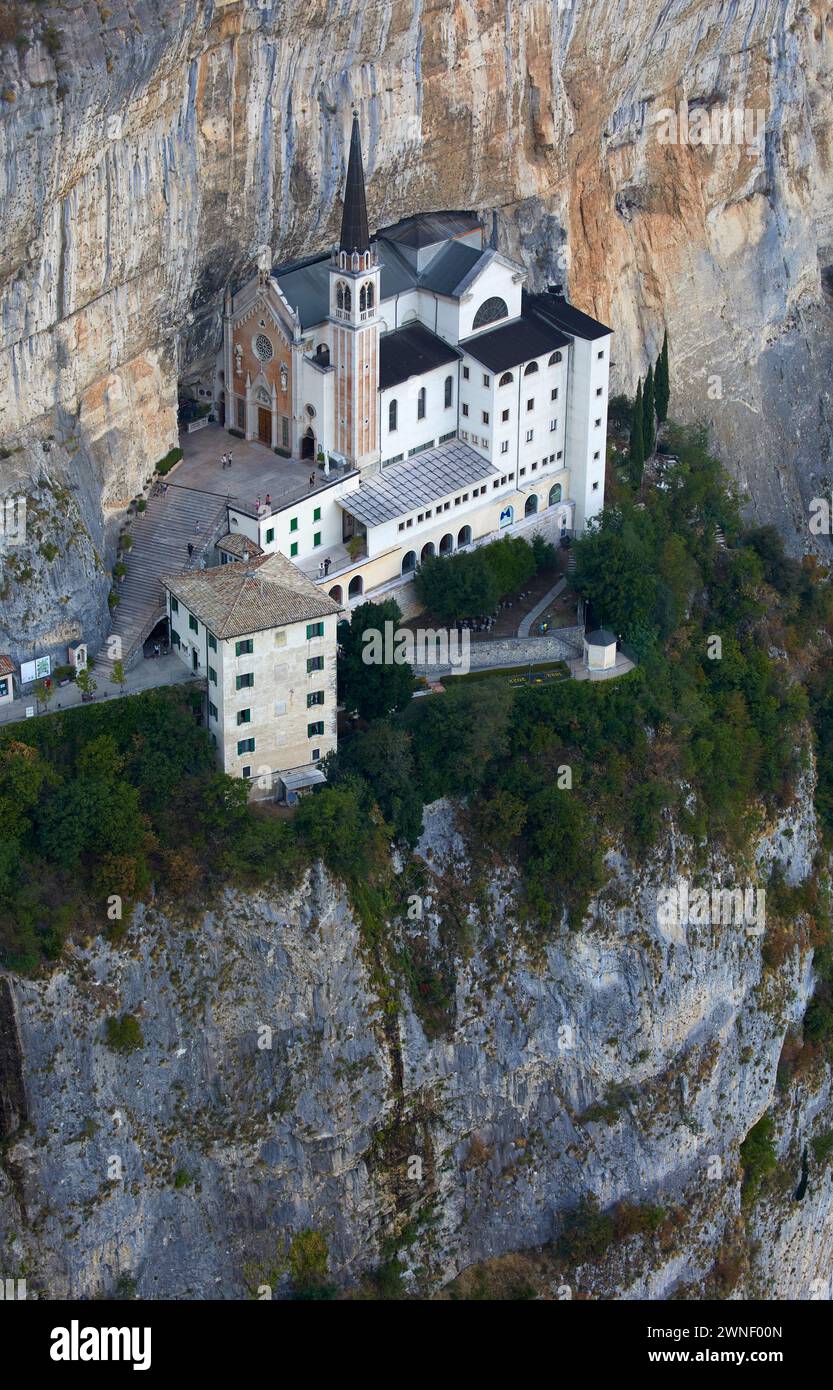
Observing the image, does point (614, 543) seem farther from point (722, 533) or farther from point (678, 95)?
point (678, 95)

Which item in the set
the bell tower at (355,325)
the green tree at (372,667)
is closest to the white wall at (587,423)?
the bell tower at (355,325)

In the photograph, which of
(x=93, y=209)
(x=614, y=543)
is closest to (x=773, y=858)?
(x=614, y=543)

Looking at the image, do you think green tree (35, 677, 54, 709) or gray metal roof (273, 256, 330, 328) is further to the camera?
gray metal roof (273, 256, 330, 328)

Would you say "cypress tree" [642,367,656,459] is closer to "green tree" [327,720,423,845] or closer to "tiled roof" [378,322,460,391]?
"tiled roof" [378,322,460,391]

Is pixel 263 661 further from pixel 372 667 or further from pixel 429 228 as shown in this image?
pixel 429 228

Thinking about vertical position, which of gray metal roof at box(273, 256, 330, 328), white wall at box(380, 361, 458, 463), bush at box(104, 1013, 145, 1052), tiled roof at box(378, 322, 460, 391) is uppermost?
gray metal roof at box(273, 256, 330, 328)

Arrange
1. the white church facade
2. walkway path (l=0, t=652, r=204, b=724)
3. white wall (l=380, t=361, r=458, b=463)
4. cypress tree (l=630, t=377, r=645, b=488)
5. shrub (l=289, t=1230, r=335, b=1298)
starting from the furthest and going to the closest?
cypress tree (l=630, t=377, r=645, b=488) < white wall (l=380, t=361, r=458, b=463) < the white church facade < shrub (l=289, t=1230, r=335, b=1298) < walkway path (l=0, t=652, r=204, b=724)

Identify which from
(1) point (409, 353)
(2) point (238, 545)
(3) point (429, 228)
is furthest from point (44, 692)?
(3) point (429, 228)

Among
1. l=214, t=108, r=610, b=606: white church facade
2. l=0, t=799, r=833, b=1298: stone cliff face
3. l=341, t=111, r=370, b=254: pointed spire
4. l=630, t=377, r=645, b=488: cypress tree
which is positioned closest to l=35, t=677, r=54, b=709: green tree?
l=0, t=799, r=833, b=1298: stone cliff face
